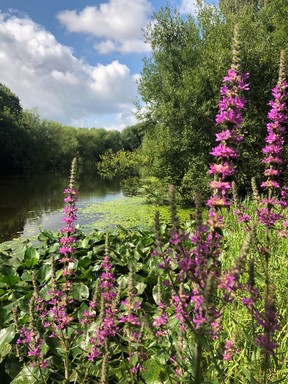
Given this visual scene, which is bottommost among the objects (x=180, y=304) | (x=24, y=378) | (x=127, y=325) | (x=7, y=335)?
(x=24, y=378)

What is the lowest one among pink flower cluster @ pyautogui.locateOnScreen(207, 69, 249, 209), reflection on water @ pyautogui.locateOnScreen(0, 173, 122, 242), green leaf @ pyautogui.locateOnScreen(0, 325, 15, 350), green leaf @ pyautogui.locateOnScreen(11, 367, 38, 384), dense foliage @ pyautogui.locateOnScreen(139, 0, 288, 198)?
reflection on water @ pyautogui.locateOnScreen(0, 173, 122, 242)

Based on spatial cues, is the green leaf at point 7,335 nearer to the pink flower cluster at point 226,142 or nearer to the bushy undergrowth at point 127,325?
the bushy undergrowth at point 127,325

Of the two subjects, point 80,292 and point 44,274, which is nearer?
point 80,292

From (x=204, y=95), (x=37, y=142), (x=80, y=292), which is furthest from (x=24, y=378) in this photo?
(x=37, y=142)

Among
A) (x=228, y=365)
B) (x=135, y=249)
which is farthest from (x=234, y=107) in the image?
(x=135, y=249)

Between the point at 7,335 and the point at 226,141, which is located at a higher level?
the point at 226,141

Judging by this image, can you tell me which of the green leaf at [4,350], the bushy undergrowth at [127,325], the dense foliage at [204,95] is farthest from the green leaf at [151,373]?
the dense foliage at [204,95]

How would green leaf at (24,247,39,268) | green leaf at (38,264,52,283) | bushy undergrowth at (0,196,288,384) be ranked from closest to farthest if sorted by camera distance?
bushy undergrowth at (0,196,288,384) < green leaf at (38,264,52,283) < green leaf at (24,247,39,268)

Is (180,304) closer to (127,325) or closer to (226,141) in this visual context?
(127,325)

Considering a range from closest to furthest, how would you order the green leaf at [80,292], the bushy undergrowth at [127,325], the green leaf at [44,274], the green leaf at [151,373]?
the bushy undergrowth at [127,325], the green leaf at [151,373], the green leaf at [80,292], the green leaf at [44,274]

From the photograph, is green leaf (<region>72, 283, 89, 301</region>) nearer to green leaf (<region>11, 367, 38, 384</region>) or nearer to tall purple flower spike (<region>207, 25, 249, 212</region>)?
green leaf (<region>11, 367, 38, 384</region>)

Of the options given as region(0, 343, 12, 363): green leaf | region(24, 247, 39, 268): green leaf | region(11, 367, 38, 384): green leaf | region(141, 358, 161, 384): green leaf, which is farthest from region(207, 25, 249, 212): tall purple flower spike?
region(24, 247, 39, 268): green leaf

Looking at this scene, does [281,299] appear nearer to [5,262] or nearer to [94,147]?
[5,262]

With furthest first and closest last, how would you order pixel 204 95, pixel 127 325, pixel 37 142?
pixel 37 142 < pixel 204 95 < pixel 127 325
